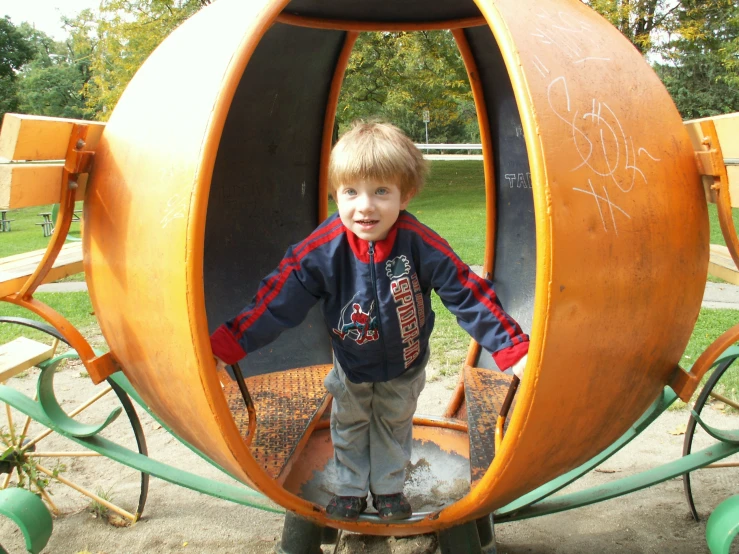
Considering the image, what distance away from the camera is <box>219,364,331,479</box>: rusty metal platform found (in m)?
2.88

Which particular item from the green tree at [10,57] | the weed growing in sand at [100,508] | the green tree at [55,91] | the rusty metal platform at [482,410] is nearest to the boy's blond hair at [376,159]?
the rusty metal platform at [482,410]

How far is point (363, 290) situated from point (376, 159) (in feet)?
1.47

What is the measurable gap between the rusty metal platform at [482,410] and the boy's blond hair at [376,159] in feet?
3.43

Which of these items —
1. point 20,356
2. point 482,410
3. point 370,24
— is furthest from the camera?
point 370,24

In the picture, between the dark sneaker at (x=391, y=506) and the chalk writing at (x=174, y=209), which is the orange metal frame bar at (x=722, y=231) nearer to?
the dark sneaker at (x=391, y=506)

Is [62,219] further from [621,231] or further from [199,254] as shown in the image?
[621,231]

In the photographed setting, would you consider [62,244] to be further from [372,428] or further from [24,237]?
[24,237]

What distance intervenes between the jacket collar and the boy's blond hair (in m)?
0.15

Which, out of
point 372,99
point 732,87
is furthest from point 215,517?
point 732,87

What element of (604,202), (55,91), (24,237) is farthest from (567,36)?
(55,91)

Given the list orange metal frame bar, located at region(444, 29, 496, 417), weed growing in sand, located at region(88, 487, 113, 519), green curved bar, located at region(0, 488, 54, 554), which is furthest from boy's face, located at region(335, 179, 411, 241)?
weed growing in sand, located at region(88, 487, 113, 519)

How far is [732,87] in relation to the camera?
78.7 ft

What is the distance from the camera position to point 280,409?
3.27 m

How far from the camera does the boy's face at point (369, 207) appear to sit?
7.32ft
